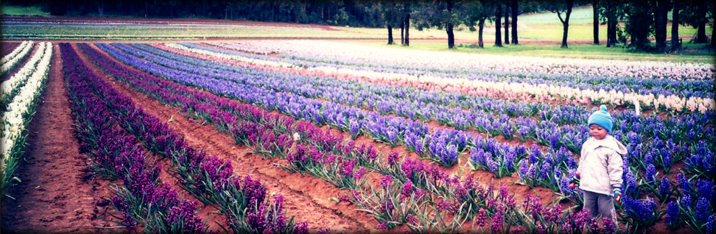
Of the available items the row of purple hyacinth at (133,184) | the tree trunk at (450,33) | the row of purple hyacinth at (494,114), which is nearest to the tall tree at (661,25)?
the tree trunk at (450,33)

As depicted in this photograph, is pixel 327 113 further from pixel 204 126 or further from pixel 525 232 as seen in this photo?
pixel 525 232

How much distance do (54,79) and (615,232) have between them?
1976 centimetres

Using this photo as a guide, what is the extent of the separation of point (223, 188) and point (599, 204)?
3962mm

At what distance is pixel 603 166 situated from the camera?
3893 millimetres

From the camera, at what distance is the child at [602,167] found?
12.4 ft

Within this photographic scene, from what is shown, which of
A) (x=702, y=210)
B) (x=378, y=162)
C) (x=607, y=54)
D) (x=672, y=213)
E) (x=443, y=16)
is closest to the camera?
(x=702, y=210)

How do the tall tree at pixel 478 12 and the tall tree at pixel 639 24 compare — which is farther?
the tall tree at pixel 478 12

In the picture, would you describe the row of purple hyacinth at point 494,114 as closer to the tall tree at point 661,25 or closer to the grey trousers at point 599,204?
the grey trousers at point 599,204

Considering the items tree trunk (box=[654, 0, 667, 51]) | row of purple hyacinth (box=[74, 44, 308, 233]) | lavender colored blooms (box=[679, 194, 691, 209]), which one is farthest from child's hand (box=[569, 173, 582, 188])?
tree trunk (box=[654, 0, 667, 51])

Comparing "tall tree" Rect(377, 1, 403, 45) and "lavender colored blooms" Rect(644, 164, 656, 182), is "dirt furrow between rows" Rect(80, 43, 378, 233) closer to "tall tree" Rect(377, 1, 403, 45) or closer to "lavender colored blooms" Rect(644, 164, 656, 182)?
"lavender colored blooms" Rect(644, 164, 656, 182)

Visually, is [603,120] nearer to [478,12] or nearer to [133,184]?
[133,184]

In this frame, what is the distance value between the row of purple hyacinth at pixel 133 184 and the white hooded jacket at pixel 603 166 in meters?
3.81

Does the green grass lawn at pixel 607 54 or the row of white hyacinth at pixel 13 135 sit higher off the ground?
the green grass lawn at pixel 607 54

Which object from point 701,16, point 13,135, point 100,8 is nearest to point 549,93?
point 13,135
